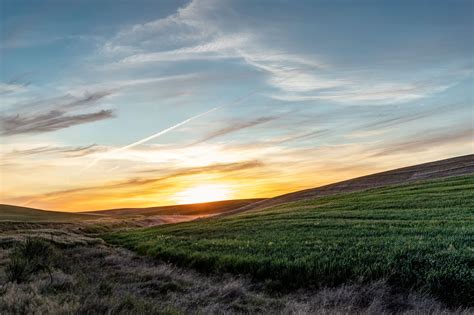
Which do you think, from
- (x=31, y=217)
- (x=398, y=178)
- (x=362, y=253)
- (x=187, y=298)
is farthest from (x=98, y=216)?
(x=187, y=298)

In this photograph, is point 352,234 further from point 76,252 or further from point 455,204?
point 76,252

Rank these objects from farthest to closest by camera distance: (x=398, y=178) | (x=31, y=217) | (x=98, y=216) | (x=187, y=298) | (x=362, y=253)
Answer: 1. (x=98, y=216)
2. (x=31, y=217)
3. (x=398, y=178)
4. (x=362, y=253)
5. (x=187, y=298)

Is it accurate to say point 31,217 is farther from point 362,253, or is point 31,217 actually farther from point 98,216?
point 362,253

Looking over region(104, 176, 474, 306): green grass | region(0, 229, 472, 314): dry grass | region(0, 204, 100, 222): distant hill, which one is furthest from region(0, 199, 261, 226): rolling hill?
region(0, 229, 472, 314): dry grass

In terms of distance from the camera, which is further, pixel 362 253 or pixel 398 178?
pixel 398 178

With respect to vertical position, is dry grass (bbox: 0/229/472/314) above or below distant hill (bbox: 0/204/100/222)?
below

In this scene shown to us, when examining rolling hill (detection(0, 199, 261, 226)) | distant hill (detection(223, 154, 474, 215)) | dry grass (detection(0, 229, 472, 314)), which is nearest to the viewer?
Result: dry grass (detection(0, 229, 472, 314))

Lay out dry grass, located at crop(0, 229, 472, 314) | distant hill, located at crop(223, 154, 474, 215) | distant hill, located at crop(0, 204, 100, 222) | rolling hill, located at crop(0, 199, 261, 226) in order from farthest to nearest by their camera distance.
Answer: rolling hill, located at crop(0, 199, 261, 226) < distant hill, located at crop(0, 204, 100, 222) < distant hill, located at crop(223, 154, 474, 215) < dry grass, located at crop(0, 229, 472, 314)

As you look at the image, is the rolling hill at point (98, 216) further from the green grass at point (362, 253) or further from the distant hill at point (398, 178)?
the green grass at point (362, 253)

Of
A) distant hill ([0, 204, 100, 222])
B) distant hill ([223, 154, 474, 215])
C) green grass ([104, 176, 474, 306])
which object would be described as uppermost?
distant hill ([0, 204, 100, 222])

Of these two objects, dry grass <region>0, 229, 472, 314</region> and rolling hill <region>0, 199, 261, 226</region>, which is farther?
rolling hill <region>0, 199, 261, 226</region>

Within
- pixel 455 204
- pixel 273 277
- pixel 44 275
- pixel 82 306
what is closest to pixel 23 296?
pixel 82 306

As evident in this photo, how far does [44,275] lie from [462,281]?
12.3 meters

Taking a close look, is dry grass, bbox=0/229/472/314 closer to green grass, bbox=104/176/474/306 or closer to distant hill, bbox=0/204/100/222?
green grass, bbox=104/176/474/306
